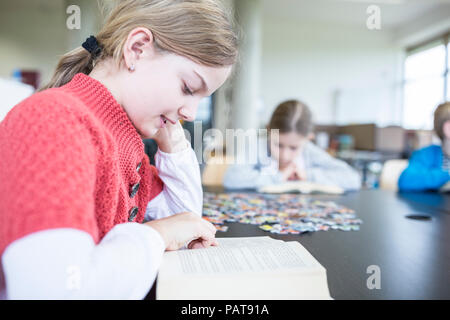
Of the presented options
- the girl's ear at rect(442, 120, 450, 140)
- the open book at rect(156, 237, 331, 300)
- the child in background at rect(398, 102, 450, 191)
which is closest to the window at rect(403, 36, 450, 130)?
the child in background at rect(398, 102, 450, 191)

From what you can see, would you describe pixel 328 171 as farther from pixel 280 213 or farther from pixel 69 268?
pixel 69 268

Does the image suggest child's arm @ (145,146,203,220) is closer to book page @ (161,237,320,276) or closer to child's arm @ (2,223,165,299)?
book page @ (161,237,320,276)

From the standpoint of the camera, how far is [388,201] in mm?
1534

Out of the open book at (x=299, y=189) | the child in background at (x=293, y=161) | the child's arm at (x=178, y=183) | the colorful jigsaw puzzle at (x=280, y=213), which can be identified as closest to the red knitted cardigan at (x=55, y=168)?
the child's arm at (x=178, y=183)

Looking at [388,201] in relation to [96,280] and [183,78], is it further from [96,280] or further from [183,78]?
[96,280]

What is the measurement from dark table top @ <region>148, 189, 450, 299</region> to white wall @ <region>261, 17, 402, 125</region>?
7.05 metres

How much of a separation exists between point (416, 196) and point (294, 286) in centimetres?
143

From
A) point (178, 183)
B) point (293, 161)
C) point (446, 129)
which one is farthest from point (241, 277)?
point (446, 129)

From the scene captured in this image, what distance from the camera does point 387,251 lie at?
2.68ft

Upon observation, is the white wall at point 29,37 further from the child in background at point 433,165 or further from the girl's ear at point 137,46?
the girl's ear at point 137,46

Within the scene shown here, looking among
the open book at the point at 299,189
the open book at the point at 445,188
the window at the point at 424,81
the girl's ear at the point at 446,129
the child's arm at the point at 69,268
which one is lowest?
the open book at the point at 445,188

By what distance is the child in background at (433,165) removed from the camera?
1950 mm

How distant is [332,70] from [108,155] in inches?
332

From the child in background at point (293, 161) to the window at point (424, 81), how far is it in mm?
5850
